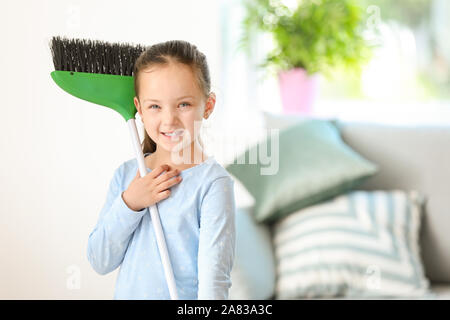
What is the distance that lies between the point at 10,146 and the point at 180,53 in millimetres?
200

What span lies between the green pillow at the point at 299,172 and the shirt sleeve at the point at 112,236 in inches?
31.9

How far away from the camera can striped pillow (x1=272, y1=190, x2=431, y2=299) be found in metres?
1.29

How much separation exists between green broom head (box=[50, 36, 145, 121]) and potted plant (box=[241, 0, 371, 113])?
1300mm

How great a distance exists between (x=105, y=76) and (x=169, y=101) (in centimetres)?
7

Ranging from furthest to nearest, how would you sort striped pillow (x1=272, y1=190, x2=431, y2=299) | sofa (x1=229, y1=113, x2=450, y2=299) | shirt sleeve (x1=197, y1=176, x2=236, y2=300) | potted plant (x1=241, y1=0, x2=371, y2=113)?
potted plant (x1=241, y1=0, x2=371, y2=113) < sofa (x1=229, y1=113, x2=450, y2=299) < striped pillow (x1=272, y1=190, x2=431, y2=299) < shirt sleeve (x1=197, y1=176, x2=236, y2=300)

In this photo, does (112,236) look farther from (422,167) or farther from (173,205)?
(422,167)

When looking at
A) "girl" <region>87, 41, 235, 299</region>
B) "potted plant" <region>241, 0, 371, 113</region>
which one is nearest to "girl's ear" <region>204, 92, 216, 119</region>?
"girl" <region>87, 41, 235, 299</region>

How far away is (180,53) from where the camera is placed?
0.55 m

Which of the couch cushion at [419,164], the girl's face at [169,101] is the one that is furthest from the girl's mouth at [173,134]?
the couch cushion at [419,164]

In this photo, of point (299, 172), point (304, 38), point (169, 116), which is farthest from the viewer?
point (304, 38)

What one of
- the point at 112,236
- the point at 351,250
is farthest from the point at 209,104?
the point at 351,250

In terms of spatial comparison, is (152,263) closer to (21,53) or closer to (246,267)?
(21,53)

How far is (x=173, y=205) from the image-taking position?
0.56 meters

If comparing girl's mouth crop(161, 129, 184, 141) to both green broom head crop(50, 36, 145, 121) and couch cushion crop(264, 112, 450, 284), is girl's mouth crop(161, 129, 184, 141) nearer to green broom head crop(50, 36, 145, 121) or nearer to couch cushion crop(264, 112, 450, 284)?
green broom head crop(50, 36, 145, 121)
